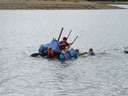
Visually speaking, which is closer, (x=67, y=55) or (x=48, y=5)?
(x=67, y=55)

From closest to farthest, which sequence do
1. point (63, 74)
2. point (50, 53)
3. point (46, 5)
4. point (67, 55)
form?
point (63, 74), point (50, 53), point (67, 55), point (46, 5)

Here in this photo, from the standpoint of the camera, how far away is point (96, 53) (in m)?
47.3

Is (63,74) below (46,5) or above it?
above

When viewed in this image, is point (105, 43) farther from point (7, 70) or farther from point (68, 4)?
point (68, 4)

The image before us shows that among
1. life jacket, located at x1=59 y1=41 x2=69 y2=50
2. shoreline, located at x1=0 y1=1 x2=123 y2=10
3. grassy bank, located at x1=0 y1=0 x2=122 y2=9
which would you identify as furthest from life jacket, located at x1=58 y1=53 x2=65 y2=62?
grassy bank, located at x1=0 y1=0 x2=122 y2=9

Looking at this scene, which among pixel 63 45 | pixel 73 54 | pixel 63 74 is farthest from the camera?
pixel 73 54

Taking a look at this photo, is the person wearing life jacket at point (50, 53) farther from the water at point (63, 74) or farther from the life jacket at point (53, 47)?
the water at point (63, 74)

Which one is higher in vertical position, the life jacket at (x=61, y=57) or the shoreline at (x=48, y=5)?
the life jacket at (x=61, y=57)

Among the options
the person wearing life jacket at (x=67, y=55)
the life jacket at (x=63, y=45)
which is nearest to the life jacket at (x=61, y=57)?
the person wearing life jacket at (x=67, y=55)

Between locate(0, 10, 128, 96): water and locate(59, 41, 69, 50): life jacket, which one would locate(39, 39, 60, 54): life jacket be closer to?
locate(59, 41, 69, 50): life jacket

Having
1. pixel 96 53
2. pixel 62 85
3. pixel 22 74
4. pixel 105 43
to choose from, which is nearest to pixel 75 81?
pixel 62 85

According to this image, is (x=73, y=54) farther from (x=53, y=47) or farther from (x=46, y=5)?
(x=46, y=5)

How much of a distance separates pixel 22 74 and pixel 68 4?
101630 millimetres

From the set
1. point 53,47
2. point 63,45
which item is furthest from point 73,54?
point 53,47
